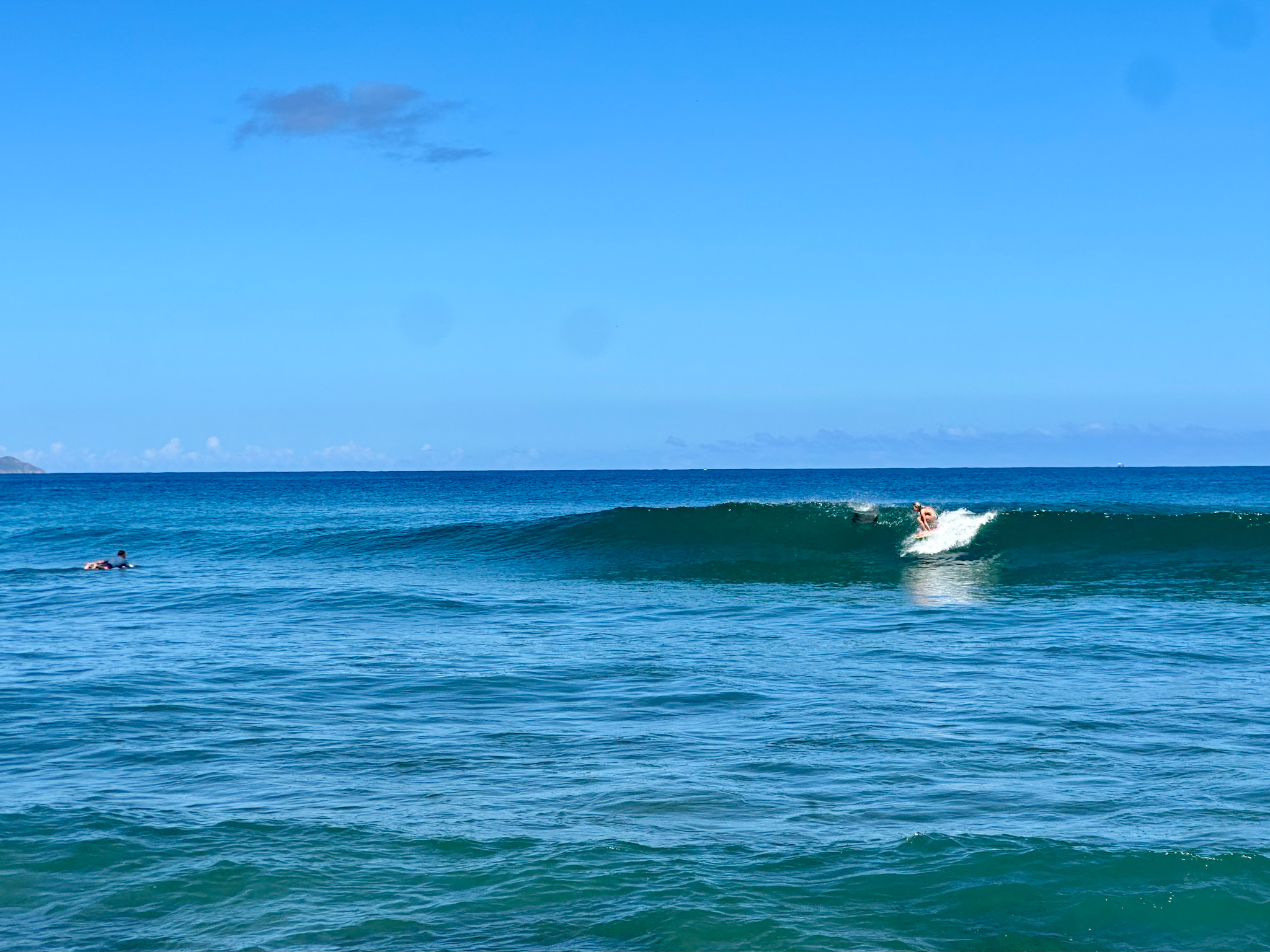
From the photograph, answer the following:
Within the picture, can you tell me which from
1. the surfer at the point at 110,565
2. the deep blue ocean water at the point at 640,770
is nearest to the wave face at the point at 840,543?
the deep blue ocean water at the point at 640,770

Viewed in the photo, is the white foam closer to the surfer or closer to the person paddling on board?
the person paddling on board

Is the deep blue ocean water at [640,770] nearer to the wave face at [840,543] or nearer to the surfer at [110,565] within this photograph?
the wave face at [840,543]

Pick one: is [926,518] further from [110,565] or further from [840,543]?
[110,565]

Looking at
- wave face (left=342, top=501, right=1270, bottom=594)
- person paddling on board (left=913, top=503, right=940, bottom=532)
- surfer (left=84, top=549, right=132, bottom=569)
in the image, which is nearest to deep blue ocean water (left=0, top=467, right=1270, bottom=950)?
wave face (left=342, top=501, right=1270, bottom=594)

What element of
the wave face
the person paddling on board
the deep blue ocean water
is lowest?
the deep blue ocean water

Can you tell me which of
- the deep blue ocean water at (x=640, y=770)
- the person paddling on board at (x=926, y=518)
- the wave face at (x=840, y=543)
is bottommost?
the deep blue ocean water at (x=640, y=770)

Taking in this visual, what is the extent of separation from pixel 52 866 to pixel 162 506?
82154 mm

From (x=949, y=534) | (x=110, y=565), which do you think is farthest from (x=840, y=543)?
(x=110, y=565)

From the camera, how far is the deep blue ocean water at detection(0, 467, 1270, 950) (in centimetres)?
727

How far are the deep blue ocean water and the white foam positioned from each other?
26.5ft

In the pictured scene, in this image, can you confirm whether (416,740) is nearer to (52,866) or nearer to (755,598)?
(52,866)

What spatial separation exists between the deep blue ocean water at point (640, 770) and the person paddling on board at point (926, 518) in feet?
25.5

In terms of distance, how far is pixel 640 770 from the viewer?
33.6 ft

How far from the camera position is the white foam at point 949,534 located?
33625 mm
